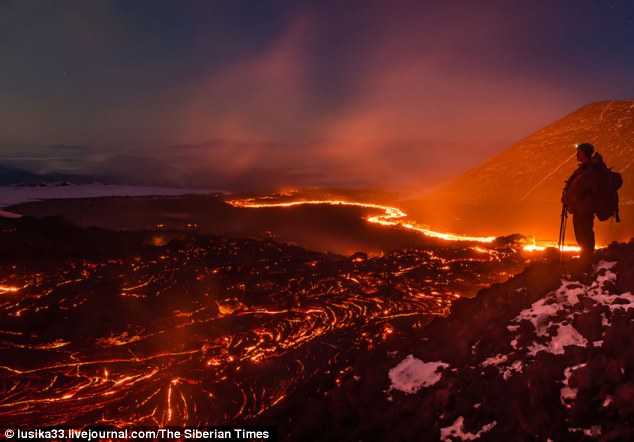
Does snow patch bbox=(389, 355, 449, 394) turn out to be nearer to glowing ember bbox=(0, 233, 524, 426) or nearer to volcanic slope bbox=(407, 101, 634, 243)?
glowing ember bbox=(0, 233, 524, 426)

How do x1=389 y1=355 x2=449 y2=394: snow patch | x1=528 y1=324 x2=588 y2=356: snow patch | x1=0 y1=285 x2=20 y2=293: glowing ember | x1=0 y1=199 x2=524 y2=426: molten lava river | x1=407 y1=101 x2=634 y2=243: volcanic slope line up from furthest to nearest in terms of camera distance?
x1=407 y1=101 x2=634 y2=243: volcanic slope, x1=0 y1=285 x2=20 y2=293: glowing ember, x1=0 y1=199 x2=524 y2=426: molten lava river, x1=389 y1=355 x2=449 y2=394: snow patch, x1=528 y1=324 x2=588 y2=356: snow patch

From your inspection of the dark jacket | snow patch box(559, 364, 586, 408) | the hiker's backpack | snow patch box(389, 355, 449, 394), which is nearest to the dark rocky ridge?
snow patch box(559, 364, 586, 408)

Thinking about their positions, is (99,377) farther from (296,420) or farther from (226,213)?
(226,213)

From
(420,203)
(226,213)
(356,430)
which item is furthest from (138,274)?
(420,203)

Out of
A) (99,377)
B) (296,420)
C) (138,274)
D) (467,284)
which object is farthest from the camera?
(138,274)

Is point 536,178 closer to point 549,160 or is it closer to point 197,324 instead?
point 549,160
